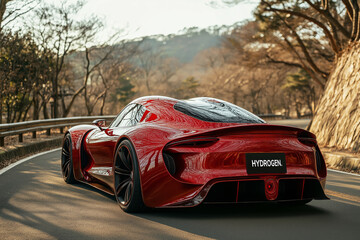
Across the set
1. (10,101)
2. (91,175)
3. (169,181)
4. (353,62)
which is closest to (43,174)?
(91,175)

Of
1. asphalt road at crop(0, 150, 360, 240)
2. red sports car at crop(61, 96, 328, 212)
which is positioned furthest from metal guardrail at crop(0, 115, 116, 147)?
red sports car at crop(61, 96, 328, 212)

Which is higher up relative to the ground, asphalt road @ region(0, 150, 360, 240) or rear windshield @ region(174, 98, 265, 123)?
rear windshield @ region(174, 98, 265, 123)

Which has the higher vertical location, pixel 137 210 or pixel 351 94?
pixel 351 94

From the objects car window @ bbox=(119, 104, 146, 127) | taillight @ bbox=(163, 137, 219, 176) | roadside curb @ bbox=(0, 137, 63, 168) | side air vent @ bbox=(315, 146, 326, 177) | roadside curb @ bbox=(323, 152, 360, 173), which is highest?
car window @ bbox=(119, 104, 146, 127)

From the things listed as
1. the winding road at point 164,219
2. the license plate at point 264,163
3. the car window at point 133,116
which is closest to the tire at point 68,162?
the winding road at point 164,219

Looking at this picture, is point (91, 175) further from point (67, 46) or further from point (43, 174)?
point (67, 46)

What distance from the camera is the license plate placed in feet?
15.1

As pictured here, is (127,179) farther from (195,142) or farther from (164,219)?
(195,142)

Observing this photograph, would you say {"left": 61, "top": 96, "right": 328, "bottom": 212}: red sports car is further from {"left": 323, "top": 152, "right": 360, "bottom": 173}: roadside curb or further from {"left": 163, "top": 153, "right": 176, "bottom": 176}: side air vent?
{"left": 323, "top": 152, "right": 360, "bottom": 173}: roadside curb

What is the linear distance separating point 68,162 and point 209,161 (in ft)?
11.0

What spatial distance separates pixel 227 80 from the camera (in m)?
70.0

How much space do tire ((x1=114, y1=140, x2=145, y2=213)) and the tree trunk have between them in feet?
21.3

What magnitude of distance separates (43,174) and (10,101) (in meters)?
21.1

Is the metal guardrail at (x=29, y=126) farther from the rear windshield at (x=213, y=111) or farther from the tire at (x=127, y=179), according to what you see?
the rear windshield at (x=213, y=111)
